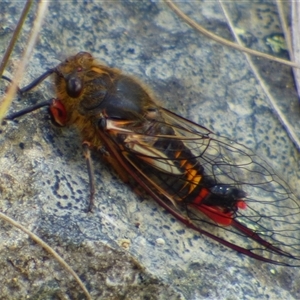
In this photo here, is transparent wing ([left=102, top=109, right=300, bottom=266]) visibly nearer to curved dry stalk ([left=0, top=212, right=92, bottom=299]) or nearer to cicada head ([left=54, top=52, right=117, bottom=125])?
cicada head ([left=54, top=52, right=117, bottom=125])

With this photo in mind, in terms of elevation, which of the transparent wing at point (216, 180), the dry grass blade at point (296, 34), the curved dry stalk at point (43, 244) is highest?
the dry grass blade at point (296, 34)

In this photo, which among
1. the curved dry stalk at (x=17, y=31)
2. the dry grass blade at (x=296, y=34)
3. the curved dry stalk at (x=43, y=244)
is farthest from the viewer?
the dry grass blade at (x=296, y=34)

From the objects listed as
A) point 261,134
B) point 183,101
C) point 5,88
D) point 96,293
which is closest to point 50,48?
point 5,88

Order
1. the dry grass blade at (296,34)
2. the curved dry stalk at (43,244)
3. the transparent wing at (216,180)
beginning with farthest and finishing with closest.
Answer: the dry grass blade at (296,34) < the transparent wing at (216,180) < the curved dry stalk at (43,244)

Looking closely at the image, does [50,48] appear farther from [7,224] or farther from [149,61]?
[7,224]

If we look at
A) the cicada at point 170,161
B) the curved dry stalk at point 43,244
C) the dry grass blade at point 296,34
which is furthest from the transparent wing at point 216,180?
the dry grass blade at point 296,34

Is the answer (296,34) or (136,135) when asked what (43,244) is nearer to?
(136,135)

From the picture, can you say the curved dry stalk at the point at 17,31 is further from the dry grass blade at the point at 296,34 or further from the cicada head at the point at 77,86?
the dry grass blade at the point at 296,34

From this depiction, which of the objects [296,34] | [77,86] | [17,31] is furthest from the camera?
[296,34]

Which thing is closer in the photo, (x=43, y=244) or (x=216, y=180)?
(x=43, y=244)

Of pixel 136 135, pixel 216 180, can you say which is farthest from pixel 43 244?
pixel 216 180
